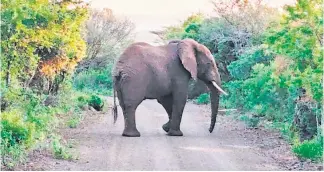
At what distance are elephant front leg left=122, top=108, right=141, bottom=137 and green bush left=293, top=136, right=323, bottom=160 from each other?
471cm

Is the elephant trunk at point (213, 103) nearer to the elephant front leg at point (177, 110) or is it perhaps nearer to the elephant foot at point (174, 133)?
the elephant front leg at point (177, 110)

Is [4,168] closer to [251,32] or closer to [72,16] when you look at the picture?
[72,16]

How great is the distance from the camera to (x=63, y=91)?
81.4 feet

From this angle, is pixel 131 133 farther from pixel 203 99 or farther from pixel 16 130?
pixel 203 99

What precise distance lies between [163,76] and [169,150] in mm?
3744

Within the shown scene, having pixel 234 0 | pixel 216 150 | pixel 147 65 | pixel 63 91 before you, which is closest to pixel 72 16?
pixel 147 65

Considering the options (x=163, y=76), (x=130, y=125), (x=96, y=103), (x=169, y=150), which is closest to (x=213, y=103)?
→ (x=163, y=76)

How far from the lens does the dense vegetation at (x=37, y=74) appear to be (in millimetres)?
12516

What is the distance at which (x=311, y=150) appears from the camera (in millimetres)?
13047

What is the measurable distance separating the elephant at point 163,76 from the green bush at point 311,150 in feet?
15.3

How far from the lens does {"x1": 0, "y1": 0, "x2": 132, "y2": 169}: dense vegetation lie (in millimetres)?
12516

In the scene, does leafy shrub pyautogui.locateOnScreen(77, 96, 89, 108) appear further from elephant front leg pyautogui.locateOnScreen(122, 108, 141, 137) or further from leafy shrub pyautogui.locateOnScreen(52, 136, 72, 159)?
leafy shrub pyautogui.locateOnScreen(52, 136, 72, 159)

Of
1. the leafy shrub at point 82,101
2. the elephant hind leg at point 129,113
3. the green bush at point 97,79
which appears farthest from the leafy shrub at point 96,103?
the green bush at point 97,79

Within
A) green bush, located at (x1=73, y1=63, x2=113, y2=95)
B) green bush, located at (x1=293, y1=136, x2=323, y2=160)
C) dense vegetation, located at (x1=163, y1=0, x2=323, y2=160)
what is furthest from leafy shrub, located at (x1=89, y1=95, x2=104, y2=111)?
green bush, located at (x1=73, y1=63, x2=113, y2=95)
